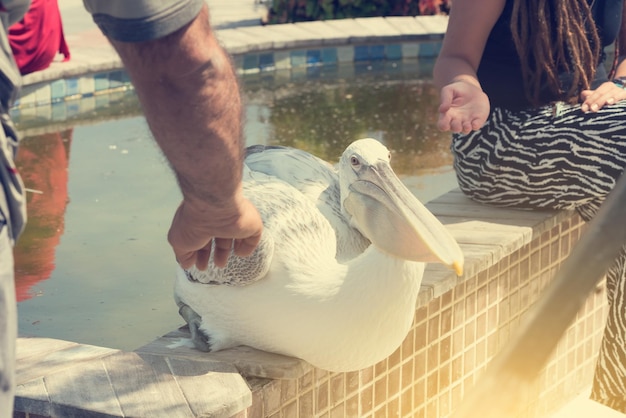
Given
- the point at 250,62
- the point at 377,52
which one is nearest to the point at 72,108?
the point at 250,62

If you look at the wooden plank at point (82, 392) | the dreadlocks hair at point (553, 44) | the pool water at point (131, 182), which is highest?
the dreadlocks hair at point (553, 44)

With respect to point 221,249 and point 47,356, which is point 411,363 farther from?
point 221,249

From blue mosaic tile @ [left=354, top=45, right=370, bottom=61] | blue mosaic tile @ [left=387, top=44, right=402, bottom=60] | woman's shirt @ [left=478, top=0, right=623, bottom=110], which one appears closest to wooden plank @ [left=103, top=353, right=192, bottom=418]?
woman's shirt @ [left=478, top=0, right=623, bottom=110]

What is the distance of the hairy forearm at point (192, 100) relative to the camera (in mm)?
1378

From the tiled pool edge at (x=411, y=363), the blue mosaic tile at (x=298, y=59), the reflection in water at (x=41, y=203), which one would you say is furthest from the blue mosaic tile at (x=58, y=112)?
the tiled pool edge at (x=411, y=363)

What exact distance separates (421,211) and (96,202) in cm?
255

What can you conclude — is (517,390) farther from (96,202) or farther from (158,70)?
(96,202)

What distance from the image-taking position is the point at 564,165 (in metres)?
2.89

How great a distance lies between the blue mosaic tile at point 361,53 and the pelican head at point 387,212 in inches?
217

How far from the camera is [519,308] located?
3049 mm

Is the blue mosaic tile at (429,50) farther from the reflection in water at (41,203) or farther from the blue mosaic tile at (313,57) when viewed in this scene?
the reflection in water at (41,203)

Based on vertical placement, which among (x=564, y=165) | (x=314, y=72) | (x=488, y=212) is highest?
(x=564, y=165)

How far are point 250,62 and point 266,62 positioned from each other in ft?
0.39

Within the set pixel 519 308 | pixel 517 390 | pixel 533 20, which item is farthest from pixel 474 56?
pixel 517 390
